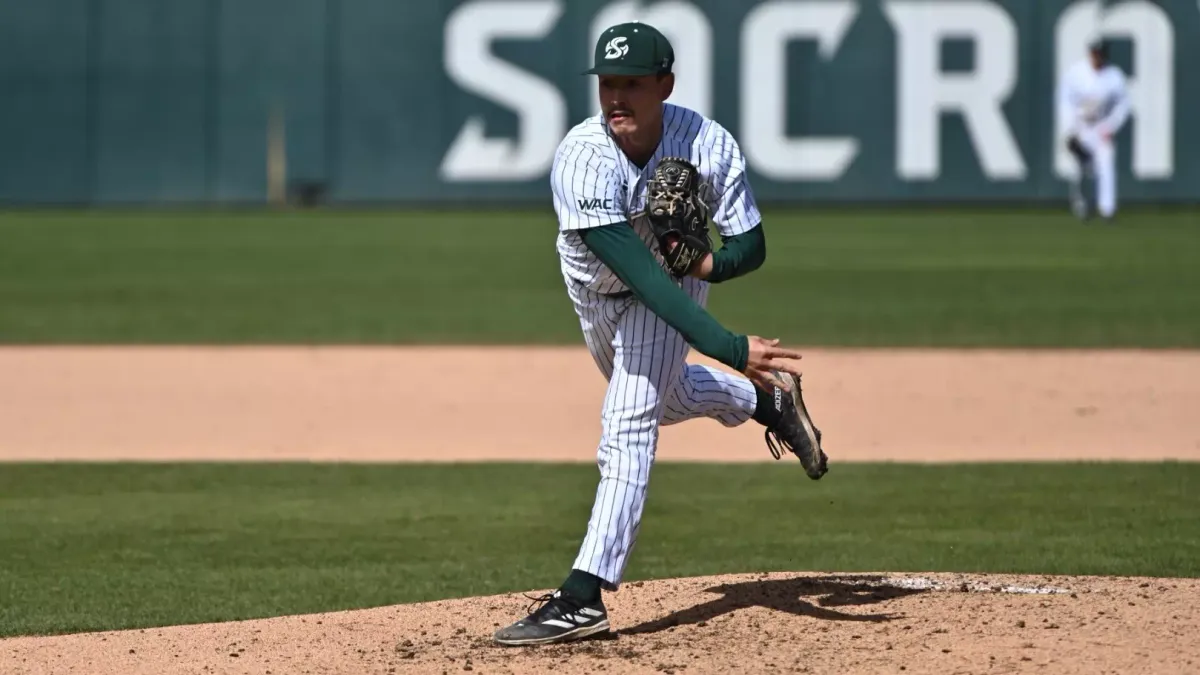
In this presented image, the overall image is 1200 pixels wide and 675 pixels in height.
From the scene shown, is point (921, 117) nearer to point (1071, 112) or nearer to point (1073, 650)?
point (1071, 112)

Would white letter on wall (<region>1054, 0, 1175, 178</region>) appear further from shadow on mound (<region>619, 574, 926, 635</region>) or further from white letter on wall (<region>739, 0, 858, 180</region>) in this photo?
shadow on mound (<region>619, 574, 926, 635</region>)

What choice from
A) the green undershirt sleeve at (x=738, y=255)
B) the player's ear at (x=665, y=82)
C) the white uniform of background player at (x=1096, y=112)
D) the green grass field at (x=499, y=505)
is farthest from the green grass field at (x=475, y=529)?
the white uniform of background player at (x=1096, y=112)

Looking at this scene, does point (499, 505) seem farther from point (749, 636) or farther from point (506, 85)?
point (506, 85)

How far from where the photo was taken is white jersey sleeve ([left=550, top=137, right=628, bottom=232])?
507 cm

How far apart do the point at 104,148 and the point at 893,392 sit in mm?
19291

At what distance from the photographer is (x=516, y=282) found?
18.5 meters

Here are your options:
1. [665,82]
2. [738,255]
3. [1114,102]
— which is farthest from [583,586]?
[1114,102]

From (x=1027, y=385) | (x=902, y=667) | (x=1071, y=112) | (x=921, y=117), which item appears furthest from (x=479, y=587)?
(x=921, y=117)

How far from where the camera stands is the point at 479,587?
21.5 feet

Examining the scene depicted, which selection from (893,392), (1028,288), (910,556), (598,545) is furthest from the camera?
(1028,288)

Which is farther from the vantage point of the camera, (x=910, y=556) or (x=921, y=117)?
(x=921, y=117)

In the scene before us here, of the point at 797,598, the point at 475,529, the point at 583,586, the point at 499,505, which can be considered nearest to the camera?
the point at 583,586

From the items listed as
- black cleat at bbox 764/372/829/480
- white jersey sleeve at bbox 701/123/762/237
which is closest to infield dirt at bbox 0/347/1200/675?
black cleat at bbox 764/372/829/480

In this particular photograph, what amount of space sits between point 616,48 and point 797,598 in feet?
5.90
